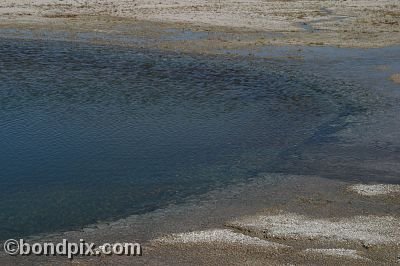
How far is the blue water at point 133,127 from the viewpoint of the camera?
1430 centimetres

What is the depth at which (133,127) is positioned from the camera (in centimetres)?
1994

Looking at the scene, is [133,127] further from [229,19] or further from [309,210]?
[229,19]

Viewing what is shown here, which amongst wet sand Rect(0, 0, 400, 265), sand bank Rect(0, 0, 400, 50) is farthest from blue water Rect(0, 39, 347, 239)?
sand bank Rect(0, 0, 400, 50)

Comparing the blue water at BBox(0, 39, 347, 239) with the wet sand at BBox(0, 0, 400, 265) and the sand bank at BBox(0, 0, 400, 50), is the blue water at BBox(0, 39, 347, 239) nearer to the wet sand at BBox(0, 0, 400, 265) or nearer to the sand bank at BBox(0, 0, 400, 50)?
the wet sand at BBox(0, 0, 400, 265)

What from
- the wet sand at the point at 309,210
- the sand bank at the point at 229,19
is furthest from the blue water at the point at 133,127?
the sand bank at the point at 229,19

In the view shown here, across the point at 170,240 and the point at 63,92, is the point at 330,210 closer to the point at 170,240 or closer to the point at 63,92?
the point at 170,240

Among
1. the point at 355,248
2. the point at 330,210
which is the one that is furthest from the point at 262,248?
the point at 330,210

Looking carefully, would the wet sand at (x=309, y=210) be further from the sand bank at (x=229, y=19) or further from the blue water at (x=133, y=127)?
the sand bank at (x=229, y=19)

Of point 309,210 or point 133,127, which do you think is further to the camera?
point 133,127

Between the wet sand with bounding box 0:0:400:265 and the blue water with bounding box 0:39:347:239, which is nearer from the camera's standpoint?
the wet sand with bounding box 0:0:400:265

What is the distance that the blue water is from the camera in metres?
14.3

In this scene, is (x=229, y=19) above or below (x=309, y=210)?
above

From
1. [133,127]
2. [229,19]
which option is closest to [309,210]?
[133,127]

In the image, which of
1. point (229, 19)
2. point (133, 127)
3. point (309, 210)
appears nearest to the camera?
point (309, 210)
